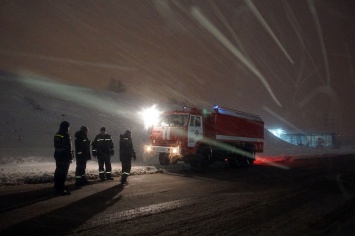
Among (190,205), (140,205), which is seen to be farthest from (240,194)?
(140,205)

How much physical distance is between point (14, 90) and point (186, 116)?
1293 inches

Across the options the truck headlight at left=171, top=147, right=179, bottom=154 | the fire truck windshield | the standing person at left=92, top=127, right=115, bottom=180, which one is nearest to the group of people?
the standing person at left=92, top=127, right=115, bottom=180

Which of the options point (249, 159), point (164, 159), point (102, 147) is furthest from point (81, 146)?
point (249, 159)

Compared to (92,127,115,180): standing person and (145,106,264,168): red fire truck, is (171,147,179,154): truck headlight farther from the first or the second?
(92,127,115,180): standing person

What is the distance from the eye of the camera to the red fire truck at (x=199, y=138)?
15.9 m

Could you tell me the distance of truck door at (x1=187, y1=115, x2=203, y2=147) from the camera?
1601 centimetres

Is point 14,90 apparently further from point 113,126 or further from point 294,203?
point 294,203

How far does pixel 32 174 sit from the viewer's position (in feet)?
37.1

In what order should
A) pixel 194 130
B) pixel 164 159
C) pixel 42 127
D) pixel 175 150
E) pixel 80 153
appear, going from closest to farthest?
pixel 80 153, pixel 175 150, pixel 194 130, pixel 164 159, pixel 42 127

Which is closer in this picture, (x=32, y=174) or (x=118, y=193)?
(x=118, y=193)

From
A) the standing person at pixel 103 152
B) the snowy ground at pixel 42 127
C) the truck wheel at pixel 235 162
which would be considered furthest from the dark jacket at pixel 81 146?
the truck wheel at pixel 235 162

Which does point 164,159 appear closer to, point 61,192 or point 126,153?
point 126,153

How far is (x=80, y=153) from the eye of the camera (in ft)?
33.7

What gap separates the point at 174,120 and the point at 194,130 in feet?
3.93
